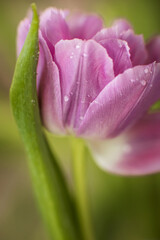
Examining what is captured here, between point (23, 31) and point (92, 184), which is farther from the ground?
point (23, 31)

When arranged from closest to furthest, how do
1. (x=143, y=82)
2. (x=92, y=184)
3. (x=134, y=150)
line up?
(x=143, y=82) < (x=134, y=150) < (x=92, y=184)

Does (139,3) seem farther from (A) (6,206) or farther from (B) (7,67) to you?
(A) (6,206)

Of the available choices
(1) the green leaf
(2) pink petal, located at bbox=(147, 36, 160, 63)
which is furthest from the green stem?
(2) pink petal, located at bbox=(147, 36, 160, 63)

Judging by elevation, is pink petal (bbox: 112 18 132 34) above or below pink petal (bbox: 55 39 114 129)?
above

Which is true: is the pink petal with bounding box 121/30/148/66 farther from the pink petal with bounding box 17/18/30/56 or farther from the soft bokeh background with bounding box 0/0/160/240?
the soft bokeh background with bounding box 0/0/160/240

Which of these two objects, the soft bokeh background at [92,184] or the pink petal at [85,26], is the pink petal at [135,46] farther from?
the soft bokeh background at [92,184]

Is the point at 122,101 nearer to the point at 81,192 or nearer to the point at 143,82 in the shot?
the point at 143,82

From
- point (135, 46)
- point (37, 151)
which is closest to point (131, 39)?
point (135, 46)
